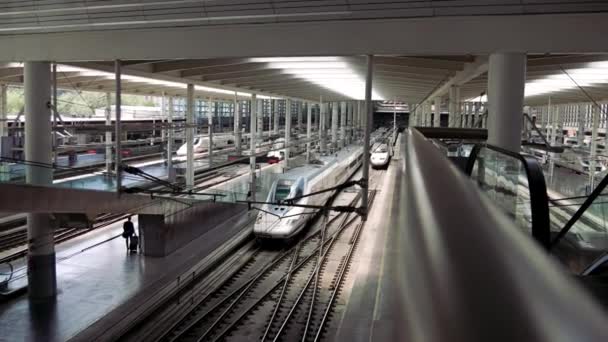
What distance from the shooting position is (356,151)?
109 ft

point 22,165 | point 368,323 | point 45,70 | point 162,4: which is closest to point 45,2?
point 45,70

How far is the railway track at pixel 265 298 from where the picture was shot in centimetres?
970

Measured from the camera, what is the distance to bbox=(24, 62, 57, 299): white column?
9664 mm

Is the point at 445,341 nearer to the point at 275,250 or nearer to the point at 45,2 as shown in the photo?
the point at 45,2

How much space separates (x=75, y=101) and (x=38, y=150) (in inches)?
772

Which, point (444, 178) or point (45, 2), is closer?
point (444, 178)

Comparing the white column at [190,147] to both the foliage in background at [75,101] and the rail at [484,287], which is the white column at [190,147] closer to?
the foliage in background at [75,101]

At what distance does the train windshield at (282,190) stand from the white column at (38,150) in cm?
730

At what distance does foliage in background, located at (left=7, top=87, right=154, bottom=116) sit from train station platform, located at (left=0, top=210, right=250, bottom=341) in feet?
21.5

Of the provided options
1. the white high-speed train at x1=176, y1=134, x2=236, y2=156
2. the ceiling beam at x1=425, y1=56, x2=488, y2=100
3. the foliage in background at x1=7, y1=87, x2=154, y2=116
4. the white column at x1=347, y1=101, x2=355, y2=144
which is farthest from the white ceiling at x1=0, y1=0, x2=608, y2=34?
the white column at x1=347, y1=101, x2=355, y2=144

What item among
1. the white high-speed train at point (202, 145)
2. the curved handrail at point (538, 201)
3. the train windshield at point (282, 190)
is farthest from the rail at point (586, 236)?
the white high-speed train at point (202, 145)

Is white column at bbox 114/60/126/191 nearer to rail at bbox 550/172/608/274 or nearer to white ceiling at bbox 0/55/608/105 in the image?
white ceiling at bbox 0/55/608/105

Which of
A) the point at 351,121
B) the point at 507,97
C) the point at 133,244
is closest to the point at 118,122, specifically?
the point at 133,244

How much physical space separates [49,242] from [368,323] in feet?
20.2
